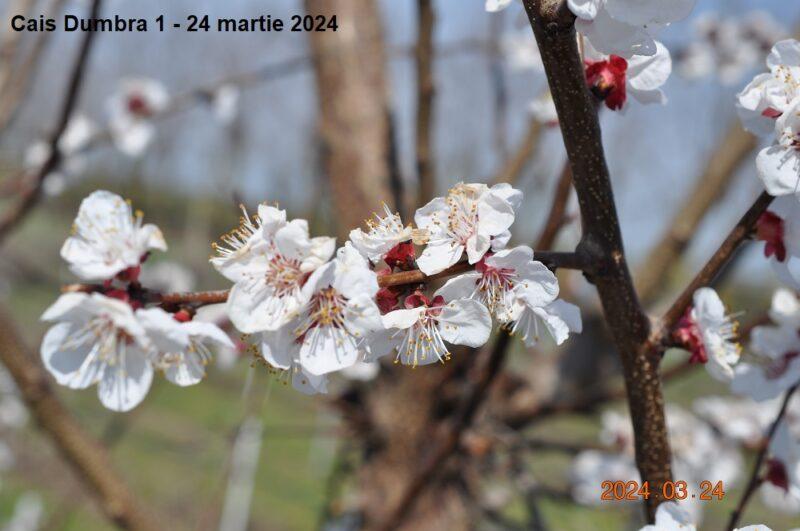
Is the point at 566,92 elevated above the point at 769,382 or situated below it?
above

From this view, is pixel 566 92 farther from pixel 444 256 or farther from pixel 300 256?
pixel 300 256

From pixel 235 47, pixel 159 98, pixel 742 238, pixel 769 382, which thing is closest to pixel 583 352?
pixel 769 382

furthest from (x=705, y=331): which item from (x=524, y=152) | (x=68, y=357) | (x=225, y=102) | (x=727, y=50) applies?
(x=727, y=50)

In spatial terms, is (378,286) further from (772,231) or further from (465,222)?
(772,231)

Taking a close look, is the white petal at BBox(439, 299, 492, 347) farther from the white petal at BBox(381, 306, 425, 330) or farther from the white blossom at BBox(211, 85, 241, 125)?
the white blossom at BBox(211, 85, 241, 125)

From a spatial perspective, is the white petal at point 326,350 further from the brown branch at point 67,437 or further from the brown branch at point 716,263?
the brown branch at point 67,437

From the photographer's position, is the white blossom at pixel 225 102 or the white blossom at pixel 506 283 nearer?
the white blossom at pixel 506 283

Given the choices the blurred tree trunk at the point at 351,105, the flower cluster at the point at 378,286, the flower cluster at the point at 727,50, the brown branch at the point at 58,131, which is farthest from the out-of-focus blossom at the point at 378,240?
the flower cluster at the point at 727,50
